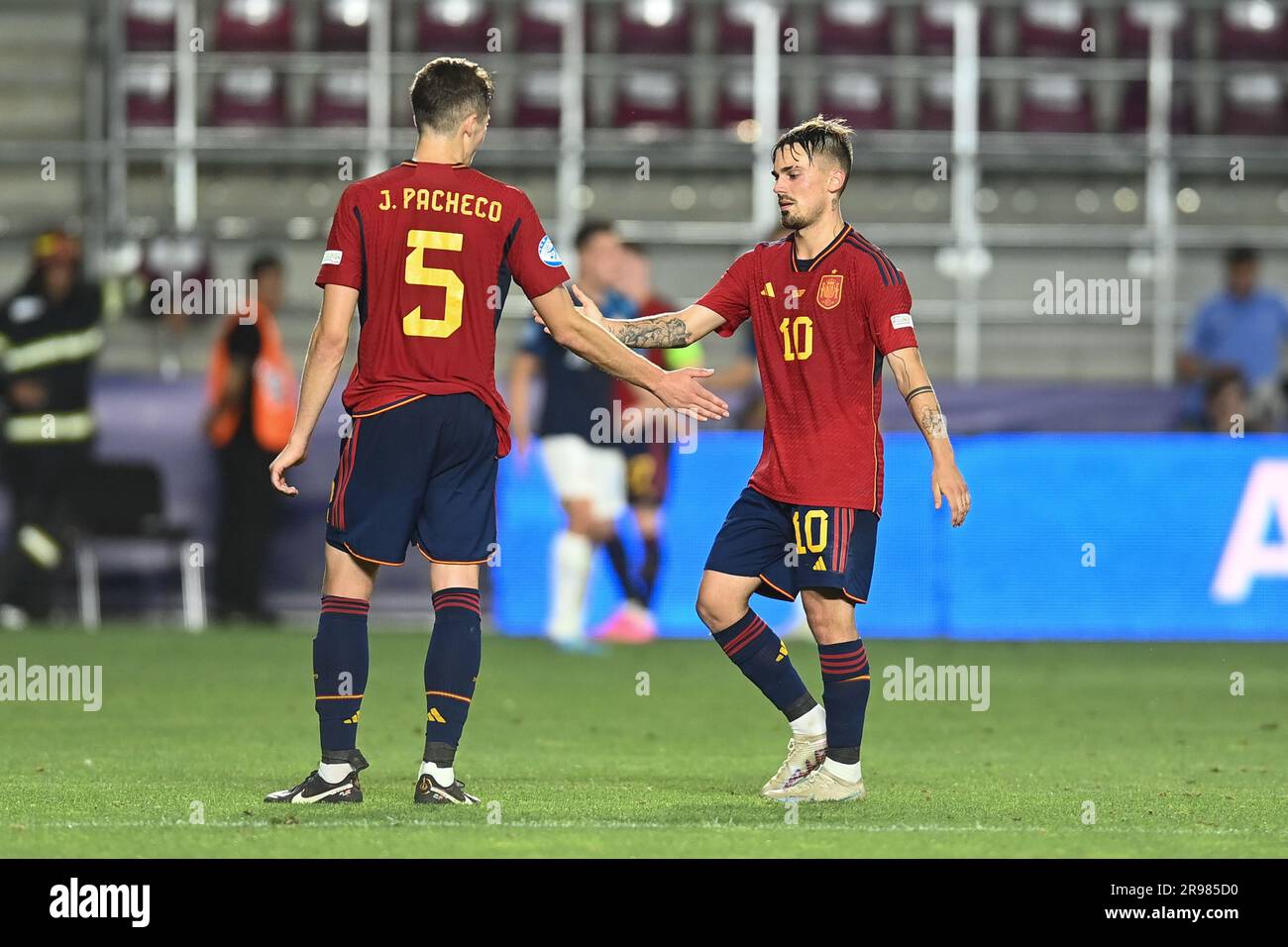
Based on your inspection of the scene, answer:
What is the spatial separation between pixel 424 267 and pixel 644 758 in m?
2.39

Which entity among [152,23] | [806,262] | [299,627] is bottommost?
[299,627]

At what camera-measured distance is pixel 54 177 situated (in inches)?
717

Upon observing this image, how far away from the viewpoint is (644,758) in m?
7.96

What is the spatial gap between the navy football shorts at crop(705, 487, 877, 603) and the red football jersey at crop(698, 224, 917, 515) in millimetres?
45

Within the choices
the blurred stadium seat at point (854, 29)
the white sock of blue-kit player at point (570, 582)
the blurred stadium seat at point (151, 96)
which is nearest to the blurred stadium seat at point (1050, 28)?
the blurred stadium seat at point (854, 29)

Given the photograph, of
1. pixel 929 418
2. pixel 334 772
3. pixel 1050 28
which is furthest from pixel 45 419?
pixel 1050 28

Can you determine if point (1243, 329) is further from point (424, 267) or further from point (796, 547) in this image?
point (424, 267)

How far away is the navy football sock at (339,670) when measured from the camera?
635 centimetres

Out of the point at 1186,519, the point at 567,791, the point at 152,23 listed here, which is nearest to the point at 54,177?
the point at 152,23

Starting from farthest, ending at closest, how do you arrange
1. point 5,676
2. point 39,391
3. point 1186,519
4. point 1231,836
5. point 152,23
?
1. point 152,23
2. point 39,391
3. point 1186,519
4. point 5,676
5. point 1231,836

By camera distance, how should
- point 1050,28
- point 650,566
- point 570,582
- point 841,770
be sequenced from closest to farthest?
1. point 841,770
2. point 570,582
3. point 650,566
4. point 1050,28
